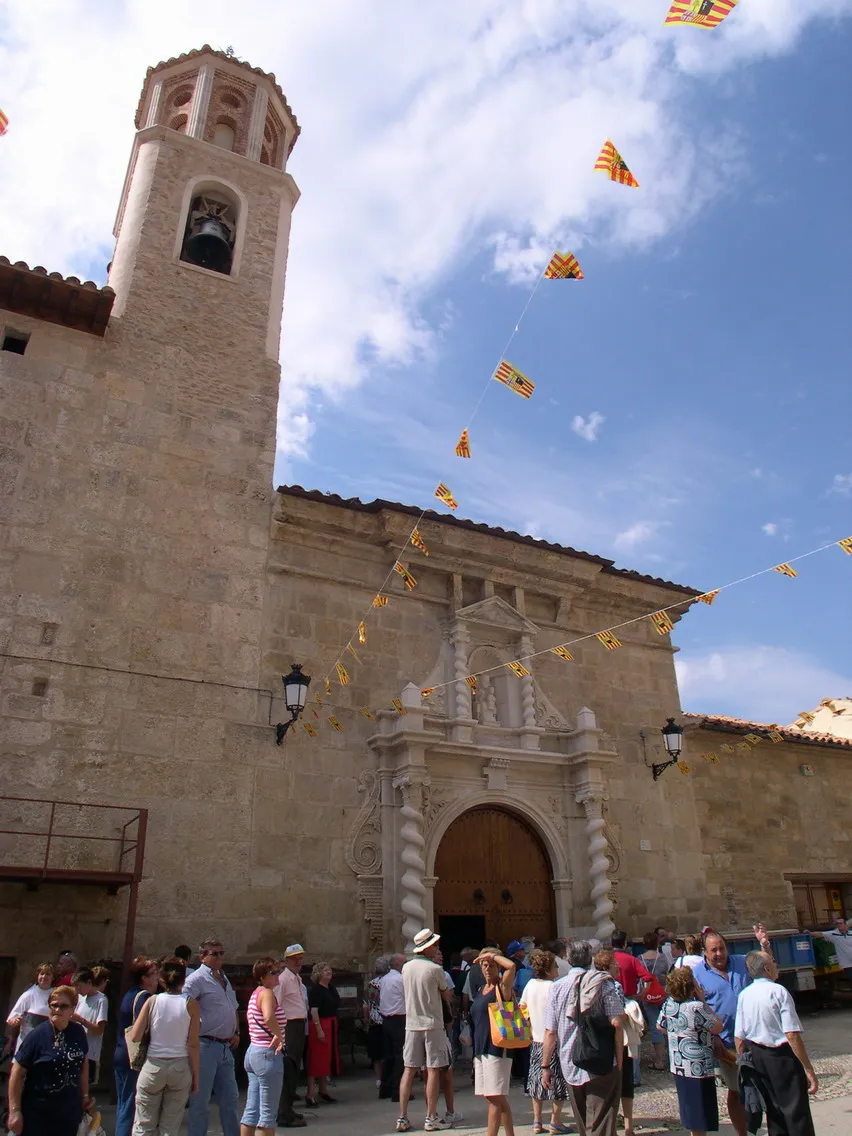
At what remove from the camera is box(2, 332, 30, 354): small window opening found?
9.80 meters

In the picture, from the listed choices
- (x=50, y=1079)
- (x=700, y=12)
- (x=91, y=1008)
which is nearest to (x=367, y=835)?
(x=91, y=1008)

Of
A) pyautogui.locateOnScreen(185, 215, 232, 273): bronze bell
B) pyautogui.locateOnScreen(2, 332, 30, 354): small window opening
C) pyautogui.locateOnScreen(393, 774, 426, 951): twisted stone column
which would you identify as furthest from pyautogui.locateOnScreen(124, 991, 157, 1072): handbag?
pyautogui.locateOnScreen(185, 215, 232, 273): bronze bell

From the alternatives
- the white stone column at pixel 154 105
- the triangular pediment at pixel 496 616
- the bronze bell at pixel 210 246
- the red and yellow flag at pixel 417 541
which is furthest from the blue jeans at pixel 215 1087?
the white stone column at pixel 154 105

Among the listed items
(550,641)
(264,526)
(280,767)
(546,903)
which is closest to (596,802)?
(546,903)

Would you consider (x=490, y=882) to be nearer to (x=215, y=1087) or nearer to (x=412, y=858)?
(x=412, y=858)

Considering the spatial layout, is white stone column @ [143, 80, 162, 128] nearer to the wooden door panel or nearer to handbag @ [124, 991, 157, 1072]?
the wooden door panel

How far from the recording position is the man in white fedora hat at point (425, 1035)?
234 inches

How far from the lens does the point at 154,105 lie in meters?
13.6

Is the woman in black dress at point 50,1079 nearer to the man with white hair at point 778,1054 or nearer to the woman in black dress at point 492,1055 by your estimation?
the woman in black dress at point 492,1055

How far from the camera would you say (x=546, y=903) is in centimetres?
1067

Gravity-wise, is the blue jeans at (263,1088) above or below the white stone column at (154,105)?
below

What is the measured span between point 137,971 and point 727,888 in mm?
9885

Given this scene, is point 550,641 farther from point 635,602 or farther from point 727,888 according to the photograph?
point 727,888

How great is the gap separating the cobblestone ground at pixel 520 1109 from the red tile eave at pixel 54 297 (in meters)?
8.24
